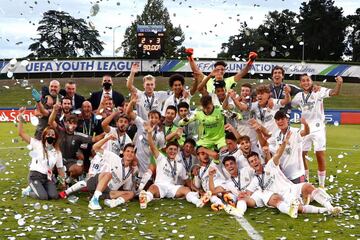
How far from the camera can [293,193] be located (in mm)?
7688

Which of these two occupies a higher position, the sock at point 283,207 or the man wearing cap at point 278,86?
the man wearing cap at point 278,86

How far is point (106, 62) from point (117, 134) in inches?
1741

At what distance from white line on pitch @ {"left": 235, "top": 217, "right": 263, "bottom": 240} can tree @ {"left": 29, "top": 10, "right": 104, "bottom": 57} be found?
606 inches

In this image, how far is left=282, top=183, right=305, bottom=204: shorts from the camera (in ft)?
25.1

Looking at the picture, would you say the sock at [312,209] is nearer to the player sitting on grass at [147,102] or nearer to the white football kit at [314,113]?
the white football kit at [314,113]

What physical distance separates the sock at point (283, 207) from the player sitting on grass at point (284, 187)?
0.28 ft

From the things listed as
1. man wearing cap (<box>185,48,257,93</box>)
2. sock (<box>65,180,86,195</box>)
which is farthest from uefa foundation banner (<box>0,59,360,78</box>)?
sock (<box>65,180,86,195</box>)

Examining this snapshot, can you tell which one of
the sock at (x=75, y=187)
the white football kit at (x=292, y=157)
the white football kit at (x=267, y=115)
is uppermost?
the white football kit at (x=267, y=115)

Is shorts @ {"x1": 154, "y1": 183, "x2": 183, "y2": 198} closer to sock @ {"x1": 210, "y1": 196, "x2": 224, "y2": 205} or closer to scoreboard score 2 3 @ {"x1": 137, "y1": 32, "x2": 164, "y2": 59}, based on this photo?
sock @ {"x1": 210, "y1": 196, "x2": 224, "y2": 205}

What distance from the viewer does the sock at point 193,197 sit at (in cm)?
805

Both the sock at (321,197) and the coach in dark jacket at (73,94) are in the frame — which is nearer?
the sock at (321,197)

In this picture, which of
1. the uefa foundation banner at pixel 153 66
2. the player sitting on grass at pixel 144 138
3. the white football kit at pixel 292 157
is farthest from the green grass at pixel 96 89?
the white football kit at pixel 292 157

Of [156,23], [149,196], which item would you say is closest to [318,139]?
[149,196]

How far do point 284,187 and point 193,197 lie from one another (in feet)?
5.03
